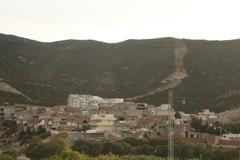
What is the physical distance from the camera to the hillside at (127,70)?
4171 inches

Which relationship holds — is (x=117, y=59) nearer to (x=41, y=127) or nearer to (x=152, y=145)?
(x=41, y=127)

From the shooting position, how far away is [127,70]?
13338 cm

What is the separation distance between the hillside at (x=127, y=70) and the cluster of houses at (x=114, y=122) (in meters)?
11.3

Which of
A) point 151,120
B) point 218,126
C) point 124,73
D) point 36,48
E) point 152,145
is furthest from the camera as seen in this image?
point 36,48

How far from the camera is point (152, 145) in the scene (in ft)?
177

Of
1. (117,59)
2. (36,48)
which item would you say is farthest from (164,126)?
(36,48)

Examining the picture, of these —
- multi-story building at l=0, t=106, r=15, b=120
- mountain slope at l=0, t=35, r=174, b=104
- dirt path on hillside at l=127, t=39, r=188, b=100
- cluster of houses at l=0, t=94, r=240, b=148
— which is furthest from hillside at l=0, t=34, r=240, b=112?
cluster of houses at l=0, t=94, r=240, b=148

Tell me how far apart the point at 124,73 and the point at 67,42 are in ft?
146

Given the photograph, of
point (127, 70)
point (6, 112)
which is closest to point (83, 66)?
point (127, 70)

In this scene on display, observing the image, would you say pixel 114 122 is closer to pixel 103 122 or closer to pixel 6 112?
pixel 103 122

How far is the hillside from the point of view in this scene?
348ft

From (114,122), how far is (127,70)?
2366 inches

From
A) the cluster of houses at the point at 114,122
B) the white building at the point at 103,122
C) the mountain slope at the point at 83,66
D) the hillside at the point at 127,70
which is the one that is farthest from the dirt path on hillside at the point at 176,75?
the white building at the point at 103,122

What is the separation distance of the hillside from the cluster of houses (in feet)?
37.0
